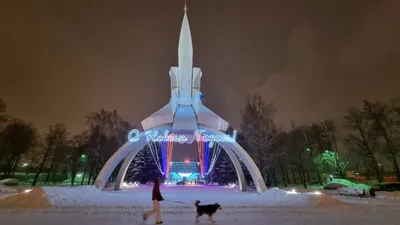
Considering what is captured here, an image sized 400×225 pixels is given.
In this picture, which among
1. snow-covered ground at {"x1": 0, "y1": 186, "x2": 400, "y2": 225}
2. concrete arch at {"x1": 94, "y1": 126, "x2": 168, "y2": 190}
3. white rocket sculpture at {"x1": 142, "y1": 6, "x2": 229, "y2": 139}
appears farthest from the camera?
white rocket sculpture at {"x1": 142, "y1": 6, "x2": 229, "y2": 139}

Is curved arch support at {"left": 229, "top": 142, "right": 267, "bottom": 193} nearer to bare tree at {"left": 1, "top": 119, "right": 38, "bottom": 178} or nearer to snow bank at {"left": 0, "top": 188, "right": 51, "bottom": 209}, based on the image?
snow bank at {"left": 0, "top": 188, "right": 51, "bottom": 209}

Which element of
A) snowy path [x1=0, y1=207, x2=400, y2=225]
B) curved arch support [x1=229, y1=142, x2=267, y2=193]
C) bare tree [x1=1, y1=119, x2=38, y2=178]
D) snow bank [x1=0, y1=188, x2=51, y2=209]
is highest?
bare tree [x1=1, y1=119, x2=38, y2=178]

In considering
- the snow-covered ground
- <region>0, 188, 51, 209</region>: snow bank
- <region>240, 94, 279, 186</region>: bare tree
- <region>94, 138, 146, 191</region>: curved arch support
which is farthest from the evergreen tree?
<region>0, 188, 51, 209</region>: snow bank

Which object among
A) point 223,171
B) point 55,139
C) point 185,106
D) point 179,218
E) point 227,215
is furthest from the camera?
Answer: point 223,171

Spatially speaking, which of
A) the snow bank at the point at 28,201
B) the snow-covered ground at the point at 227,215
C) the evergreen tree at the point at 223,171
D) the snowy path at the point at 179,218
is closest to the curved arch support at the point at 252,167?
the snow-covered ground at the point at 227,215

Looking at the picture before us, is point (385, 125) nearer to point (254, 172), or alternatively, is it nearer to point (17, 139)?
point (254, 172)

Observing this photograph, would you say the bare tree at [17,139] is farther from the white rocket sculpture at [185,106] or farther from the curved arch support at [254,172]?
the curved arch support at [254,172]

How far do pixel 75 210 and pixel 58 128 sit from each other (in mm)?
28736

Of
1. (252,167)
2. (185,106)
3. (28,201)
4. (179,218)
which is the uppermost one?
(185,106)

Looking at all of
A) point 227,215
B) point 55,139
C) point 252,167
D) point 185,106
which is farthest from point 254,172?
point 55,139

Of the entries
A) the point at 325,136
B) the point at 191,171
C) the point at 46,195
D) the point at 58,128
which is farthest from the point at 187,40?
the point at 191,171

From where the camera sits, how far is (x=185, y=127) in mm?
22438

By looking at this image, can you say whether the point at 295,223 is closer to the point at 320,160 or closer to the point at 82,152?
the point at 320,160

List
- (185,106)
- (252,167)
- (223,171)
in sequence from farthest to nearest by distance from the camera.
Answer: (223,171) → (185,106) → (252,167)
